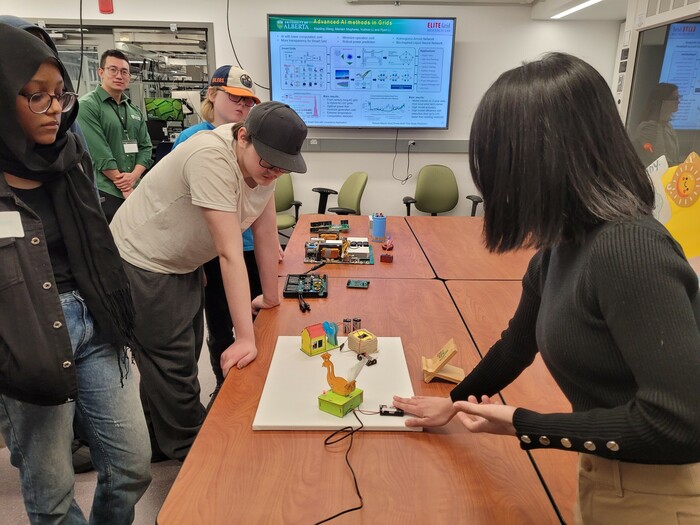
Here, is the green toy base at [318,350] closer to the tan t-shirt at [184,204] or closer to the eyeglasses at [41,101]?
the tan t-shirt at [184,204]

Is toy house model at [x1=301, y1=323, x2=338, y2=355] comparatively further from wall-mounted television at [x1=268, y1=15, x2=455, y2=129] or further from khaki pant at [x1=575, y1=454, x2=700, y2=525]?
wall-mounted television at [x1=268, y1=15, x2=455, y2=129]

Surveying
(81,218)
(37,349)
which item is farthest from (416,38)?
(37,349)

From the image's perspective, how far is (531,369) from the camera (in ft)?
4.33

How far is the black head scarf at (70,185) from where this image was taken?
958mm

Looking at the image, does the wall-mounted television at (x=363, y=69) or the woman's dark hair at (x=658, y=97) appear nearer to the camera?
the woman's dark hair at (x=658, y=97)

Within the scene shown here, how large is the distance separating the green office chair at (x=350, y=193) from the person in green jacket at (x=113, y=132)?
4.74ft

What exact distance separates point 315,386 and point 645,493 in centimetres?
72

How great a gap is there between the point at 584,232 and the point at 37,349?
3.60 feet

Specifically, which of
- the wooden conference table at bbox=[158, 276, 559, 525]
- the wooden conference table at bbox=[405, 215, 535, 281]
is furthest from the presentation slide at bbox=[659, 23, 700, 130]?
the wooden conference table at bbox=[158, 276, 559, 525]

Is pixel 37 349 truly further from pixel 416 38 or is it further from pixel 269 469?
pixel 416 38

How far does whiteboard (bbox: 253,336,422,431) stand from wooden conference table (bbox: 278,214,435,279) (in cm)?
67

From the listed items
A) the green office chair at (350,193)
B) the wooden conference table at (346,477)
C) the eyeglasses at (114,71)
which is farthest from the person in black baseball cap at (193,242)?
the green office chair at (350,193)

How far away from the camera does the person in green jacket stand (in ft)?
10.3

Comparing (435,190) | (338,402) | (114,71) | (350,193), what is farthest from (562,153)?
(435,190)
